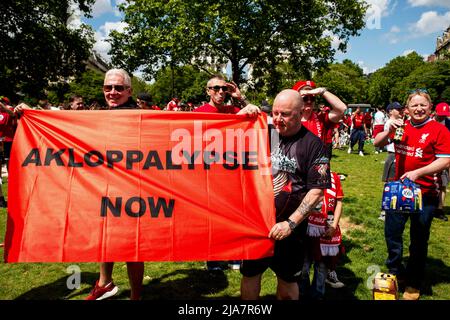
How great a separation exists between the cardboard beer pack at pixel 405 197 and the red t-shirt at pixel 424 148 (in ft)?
1.01

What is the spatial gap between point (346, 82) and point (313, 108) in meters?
93.8

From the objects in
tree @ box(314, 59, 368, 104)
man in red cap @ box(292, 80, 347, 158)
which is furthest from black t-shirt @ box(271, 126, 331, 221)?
tree @ box(314, 59, 368, 104)

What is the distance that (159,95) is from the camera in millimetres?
85625

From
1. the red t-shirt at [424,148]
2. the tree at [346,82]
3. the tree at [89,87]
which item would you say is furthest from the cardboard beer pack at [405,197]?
the tree at [346,82]

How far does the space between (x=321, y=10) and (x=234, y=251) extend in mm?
24108

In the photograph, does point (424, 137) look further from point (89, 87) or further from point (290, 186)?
point (89, 87)

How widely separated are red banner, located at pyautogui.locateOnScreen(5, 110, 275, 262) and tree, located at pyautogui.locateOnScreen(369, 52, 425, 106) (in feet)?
297

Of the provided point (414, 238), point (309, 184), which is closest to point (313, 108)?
point (309, 184)

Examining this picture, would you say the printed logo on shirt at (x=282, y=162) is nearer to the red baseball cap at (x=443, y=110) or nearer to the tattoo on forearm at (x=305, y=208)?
the tattoo on forearm at (x=305, y=208)

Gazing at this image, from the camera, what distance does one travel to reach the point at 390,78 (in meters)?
86.3

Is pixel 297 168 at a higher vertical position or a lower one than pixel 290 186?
higher

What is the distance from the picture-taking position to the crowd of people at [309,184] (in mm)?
2846

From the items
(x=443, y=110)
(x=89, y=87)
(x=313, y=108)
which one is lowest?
(x=313, y=108)

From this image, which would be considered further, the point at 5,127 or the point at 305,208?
the point at 5,127
